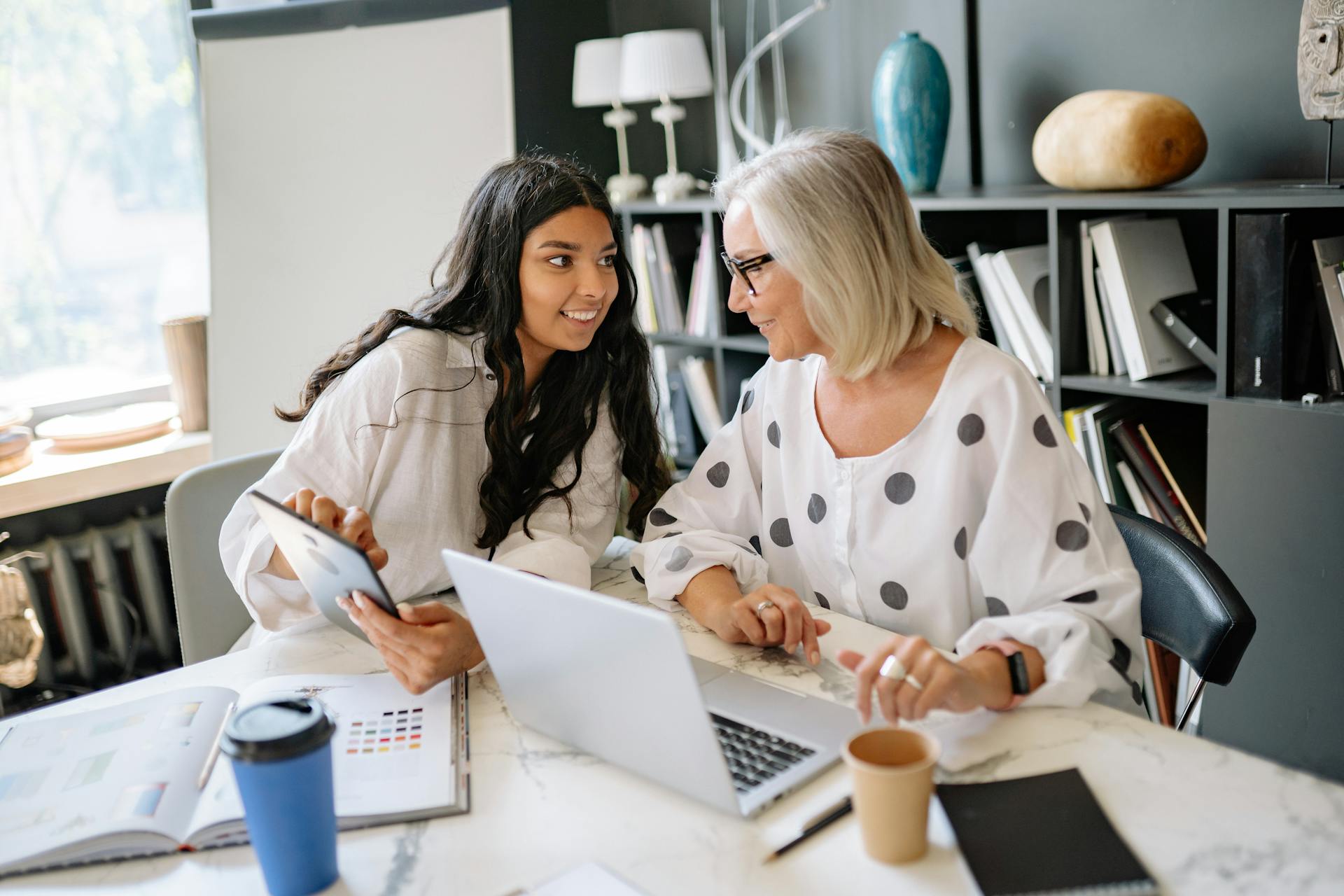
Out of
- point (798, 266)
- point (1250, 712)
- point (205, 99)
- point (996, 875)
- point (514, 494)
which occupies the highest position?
point (205, 99)

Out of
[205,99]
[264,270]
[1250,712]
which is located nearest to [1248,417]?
[1250,712]

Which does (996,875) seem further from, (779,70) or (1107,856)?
(779,70)

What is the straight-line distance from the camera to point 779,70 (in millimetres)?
3055

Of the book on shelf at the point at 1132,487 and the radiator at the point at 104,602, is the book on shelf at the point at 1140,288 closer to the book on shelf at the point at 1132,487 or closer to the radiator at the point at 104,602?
the book on shelf at the point at 1132,487

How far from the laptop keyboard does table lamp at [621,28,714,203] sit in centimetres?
212

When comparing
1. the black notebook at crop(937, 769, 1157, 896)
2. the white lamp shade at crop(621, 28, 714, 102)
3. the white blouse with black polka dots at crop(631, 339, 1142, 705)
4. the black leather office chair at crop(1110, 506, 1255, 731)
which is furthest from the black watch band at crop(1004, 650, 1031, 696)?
the white lamp shade at crop(621, 28, 714, 102)

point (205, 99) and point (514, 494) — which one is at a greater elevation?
point (205, 99)

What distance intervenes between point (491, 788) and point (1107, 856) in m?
0.52

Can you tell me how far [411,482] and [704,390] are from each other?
1.60m

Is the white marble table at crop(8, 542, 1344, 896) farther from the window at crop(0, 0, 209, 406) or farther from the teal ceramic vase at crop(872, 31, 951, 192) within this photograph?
the window at crop(0, 0, 209, 406)

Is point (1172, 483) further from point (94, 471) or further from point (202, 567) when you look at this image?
point (94, 471)

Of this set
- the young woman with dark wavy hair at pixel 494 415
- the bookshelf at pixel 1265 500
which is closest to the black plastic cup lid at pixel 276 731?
the young woman with dark wavy hair at pixel 494 415

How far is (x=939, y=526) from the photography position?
1.37m

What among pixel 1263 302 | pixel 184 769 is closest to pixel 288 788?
pixel 184 769
